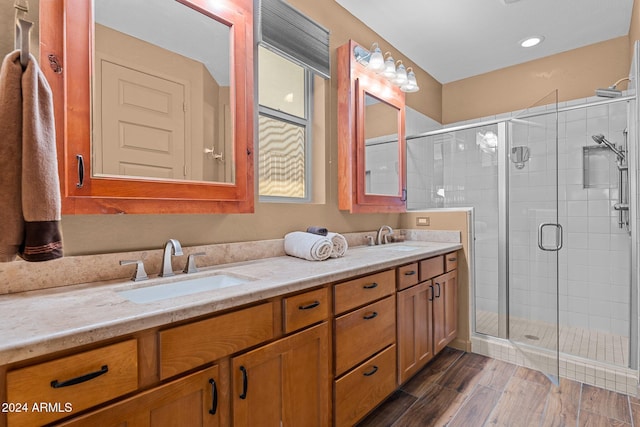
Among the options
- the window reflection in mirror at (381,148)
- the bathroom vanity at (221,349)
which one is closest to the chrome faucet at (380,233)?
the window reflection in mirror at (381,148)

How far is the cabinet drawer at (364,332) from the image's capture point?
1445mm

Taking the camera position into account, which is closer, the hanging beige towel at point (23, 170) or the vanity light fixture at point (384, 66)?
the hanging beige towel at point (23, 170)

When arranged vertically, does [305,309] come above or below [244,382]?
above

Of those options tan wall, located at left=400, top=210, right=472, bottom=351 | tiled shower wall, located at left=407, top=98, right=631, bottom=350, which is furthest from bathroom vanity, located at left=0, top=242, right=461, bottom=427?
tiled shower wall, located at left=407, top=98, right=631, bottom=350

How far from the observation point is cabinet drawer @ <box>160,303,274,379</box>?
2.90 feet

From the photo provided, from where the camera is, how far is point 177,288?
1307 millimetres

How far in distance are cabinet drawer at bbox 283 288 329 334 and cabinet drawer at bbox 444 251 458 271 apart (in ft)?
4.49

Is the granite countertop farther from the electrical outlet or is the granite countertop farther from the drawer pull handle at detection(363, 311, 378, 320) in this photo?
the electrical outlet

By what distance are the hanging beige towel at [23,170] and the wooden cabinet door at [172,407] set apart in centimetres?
45

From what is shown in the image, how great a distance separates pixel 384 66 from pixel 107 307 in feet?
7.52

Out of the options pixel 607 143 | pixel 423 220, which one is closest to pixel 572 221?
pixel 607 143

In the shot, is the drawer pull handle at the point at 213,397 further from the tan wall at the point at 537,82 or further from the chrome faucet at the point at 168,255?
the tan wall at the point at 537,82

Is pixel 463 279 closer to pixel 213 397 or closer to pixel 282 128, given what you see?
pixel 282 128

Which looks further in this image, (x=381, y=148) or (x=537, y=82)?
(x=537, y=82)
